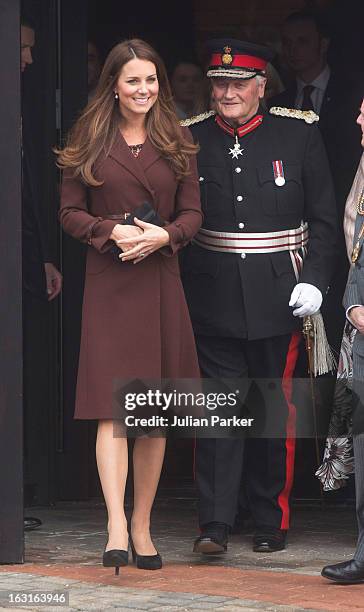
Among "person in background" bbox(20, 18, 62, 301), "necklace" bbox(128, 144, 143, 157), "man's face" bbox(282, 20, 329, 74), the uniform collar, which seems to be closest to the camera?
"necklace" bbox(128, 144, 143, 157)

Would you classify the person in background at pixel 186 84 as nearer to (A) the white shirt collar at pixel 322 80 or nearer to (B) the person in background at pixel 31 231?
(A) the white shirt collar at pixel 322 80

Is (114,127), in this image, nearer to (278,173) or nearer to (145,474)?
(278,173)

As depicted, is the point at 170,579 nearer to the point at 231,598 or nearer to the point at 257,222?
the point at 231,598

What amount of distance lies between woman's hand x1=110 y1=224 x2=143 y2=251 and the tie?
1.73m

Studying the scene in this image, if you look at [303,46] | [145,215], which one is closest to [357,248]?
[145,215]

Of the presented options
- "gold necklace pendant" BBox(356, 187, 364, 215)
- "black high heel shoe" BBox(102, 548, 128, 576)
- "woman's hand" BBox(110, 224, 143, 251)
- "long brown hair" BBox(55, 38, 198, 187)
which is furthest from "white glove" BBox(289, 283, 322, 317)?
"black high heel shoe" BBox(102, 548, 128, 576)

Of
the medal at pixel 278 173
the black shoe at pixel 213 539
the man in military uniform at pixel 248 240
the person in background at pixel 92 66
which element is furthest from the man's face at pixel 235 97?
the black shoe at pixel 213 539

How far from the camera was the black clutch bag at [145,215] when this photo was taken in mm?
5980

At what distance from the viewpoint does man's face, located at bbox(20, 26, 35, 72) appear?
7.09 m

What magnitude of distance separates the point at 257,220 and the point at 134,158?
0.67 meters

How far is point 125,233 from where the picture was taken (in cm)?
593

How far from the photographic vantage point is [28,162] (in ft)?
23.8

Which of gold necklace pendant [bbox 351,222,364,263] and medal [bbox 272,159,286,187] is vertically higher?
medal [bbox 272,159,286,187]

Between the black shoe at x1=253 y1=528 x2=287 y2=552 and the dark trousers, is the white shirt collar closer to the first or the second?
the dark trousers
